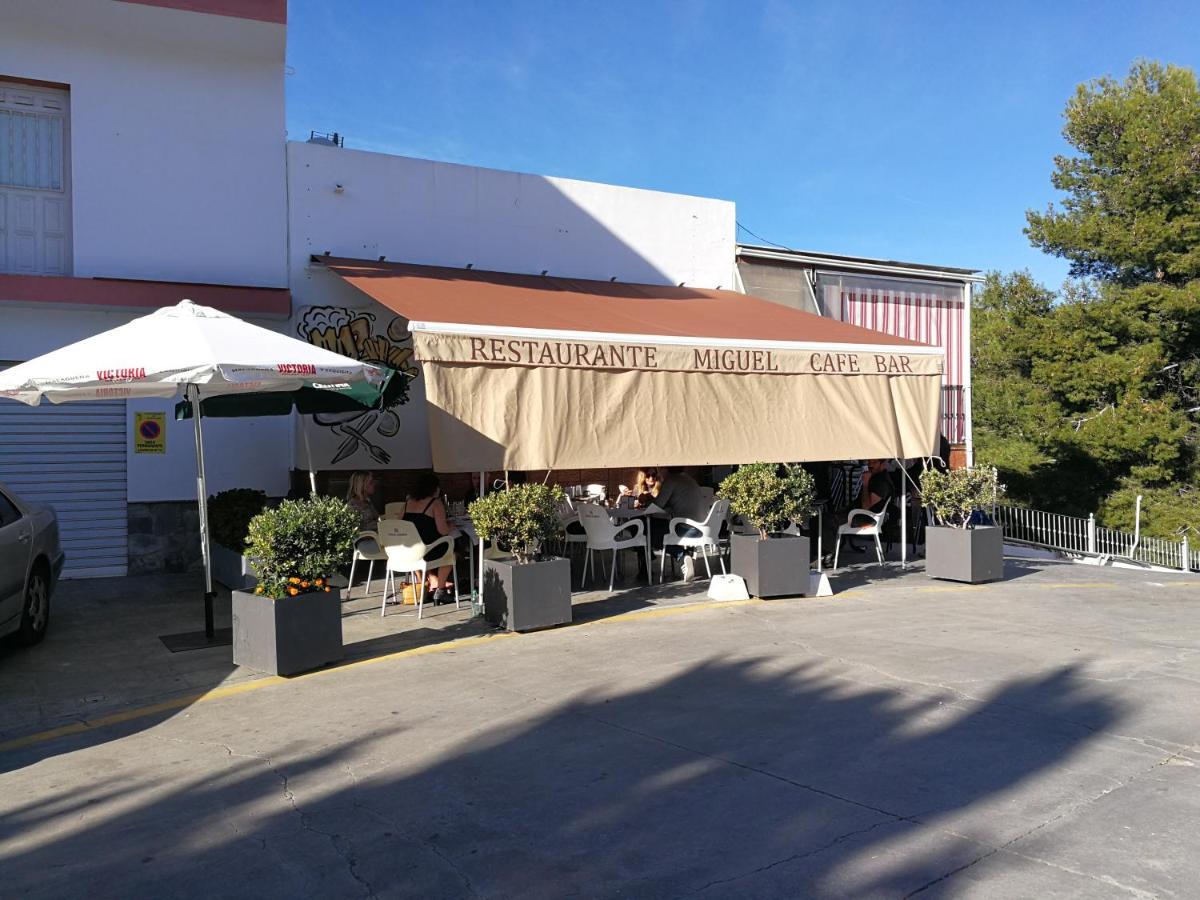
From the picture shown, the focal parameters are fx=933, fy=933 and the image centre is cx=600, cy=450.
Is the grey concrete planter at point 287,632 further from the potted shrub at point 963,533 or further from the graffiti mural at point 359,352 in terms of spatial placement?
the potted shrub at point 963,533

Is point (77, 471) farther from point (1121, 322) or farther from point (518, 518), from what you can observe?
point (1121, 322)

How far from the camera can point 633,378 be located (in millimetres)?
9359

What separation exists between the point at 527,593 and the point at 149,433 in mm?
5795

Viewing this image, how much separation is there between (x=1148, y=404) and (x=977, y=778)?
23903mm

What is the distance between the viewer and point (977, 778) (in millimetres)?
4621

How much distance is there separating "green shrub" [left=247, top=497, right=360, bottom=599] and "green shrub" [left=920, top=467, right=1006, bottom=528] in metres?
7.05

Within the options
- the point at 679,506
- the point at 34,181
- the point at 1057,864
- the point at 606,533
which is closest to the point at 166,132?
the point at 34,181

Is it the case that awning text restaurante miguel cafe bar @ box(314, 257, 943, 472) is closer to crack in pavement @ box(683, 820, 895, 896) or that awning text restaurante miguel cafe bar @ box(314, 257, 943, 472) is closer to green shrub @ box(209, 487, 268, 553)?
green shrub @ box(209, 487, 268, 553)

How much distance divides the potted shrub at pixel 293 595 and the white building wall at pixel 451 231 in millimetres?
4351

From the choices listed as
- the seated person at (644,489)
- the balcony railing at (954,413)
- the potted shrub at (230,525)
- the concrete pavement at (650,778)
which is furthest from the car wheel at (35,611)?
the balcony railing at (954,413)

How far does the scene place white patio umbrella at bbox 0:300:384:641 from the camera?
679 centimetres

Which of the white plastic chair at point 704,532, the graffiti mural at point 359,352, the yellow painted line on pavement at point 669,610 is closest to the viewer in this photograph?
the yellow painted line on pavement at point 669,610

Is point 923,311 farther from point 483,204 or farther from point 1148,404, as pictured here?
point 1148,404

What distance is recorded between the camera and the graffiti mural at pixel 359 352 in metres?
11.7
